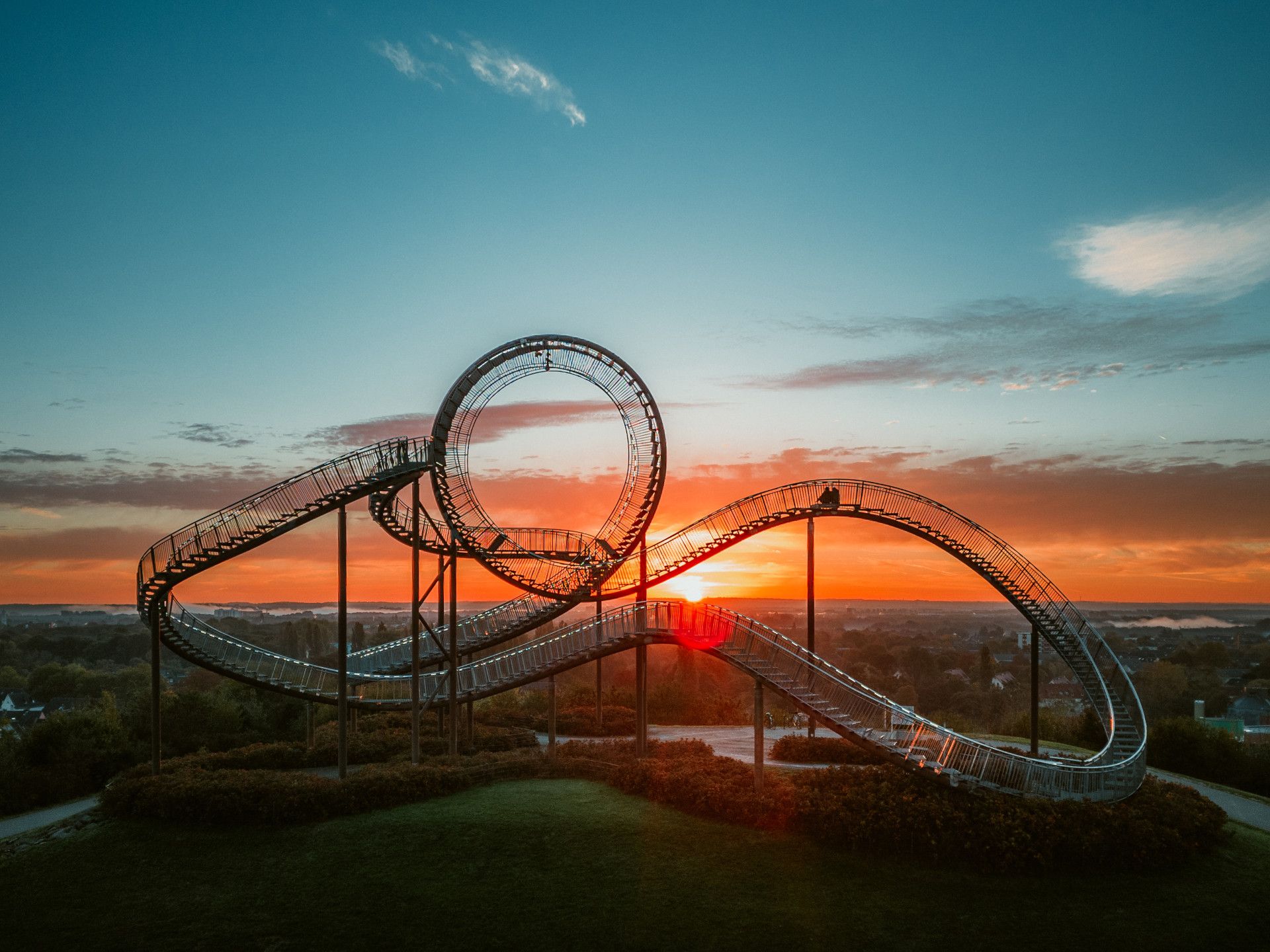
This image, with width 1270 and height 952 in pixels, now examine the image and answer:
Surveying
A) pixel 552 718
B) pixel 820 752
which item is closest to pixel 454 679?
pixel 552 718

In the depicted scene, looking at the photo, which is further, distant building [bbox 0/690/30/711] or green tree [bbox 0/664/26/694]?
green tree [bbox 0/664/26/694]

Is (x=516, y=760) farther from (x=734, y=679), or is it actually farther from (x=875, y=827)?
(x=734, y=679)

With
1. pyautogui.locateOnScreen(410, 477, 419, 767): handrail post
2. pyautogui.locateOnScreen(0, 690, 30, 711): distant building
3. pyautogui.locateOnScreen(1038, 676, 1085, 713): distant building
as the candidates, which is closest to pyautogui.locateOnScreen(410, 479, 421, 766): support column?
pyautogui.locateOnScreen(410, 477, 419, 767): handrail post

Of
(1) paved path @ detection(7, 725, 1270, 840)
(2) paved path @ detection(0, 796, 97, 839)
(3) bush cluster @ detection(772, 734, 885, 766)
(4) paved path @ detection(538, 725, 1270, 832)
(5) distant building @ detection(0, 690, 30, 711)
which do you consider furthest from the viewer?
(5) distant building @ detection(0, 690, 30, 711)

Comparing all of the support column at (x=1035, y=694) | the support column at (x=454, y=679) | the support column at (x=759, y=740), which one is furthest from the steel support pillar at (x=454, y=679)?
the support column at (x=1035, y=694)

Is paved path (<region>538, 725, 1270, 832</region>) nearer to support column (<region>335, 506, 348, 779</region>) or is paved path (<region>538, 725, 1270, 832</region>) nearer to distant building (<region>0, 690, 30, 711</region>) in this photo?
support column (<region>335, 506, 348, 779</region>)

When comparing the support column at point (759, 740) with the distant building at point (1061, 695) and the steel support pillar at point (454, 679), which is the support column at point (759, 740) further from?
the distant building at point (1061, 695)

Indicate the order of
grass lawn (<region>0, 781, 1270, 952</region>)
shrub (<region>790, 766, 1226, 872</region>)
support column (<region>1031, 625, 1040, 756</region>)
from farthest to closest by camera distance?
support column (<region>1031, 625, 1040, 756</region>) < shrub (<region>790, 766, 1226, 872</region>) < grass lawn (<region>0, 781, 1270, 952</region>)

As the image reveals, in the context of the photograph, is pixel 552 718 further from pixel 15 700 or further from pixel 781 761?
pixel 15 700
